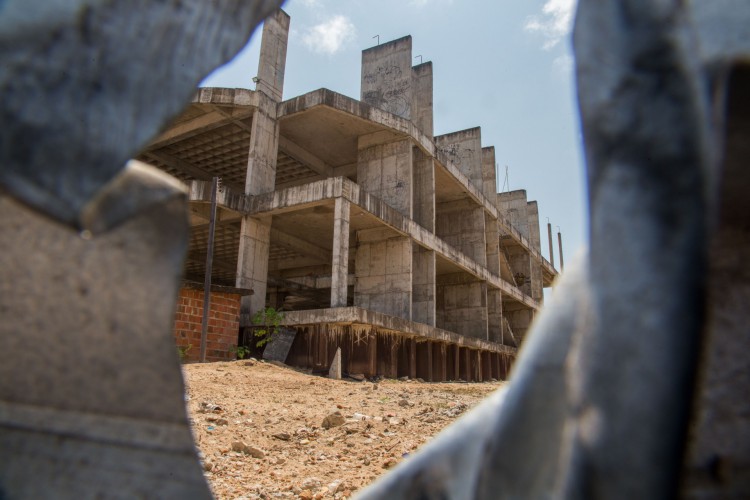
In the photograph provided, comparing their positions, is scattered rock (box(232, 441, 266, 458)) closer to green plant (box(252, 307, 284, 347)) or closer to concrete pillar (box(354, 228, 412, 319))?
green plant (box(252, 307, 284, 347))

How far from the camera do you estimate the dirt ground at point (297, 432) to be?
3.12m

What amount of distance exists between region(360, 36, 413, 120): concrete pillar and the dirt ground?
37.6ft

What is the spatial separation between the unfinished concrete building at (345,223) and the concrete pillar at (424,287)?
0.11 ft

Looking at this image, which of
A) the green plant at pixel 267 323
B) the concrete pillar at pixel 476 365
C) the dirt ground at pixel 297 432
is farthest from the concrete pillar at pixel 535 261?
the dirt ground at pixel 297 432

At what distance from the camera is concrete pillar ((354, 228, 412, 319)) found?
1409cm

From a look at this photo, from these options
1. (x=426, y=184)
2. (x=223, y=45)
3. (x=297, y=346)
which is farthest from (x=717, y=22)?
(x=426, y=184)

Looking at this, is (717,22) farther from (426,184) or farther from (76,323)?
(426,184)

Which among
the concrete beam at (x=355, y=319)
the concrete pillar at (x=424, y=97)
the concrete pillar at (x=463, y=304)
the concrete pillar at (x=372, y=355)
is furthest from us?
the concrete pillar at (x=463, y=304)

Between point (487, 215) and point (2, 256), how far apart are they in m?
22.1

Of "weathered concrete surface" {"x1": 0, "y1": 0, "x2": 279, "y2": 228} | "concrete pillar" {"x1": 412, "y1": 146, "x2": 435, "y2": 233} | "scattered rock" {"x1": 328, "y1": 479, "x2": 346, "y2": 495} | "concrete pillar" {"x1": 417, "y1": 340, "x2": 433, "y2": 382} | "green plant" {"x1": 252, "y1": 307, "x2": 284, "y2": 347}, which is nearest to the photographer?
"weathered concrete surface" {"x1": 0, "y1": 0, "x2": 279, "y2": 228}

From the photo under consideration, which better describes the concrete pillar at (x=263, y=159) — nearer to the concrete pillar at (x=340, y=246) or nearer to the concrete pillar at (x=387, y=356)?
the concrete pillar at (x=340, y=246)

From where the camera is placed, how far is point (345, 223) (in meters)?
12.4

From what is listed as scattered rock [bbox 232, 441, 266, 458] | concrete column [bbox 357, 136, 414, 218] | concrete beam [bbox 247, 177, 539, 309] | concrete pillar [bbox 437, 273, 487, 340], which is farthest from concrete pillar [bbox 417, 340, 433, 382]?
scattered rock [bbox 232, 441, 266, 458]

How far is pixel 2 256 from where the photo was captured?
2.90ft
